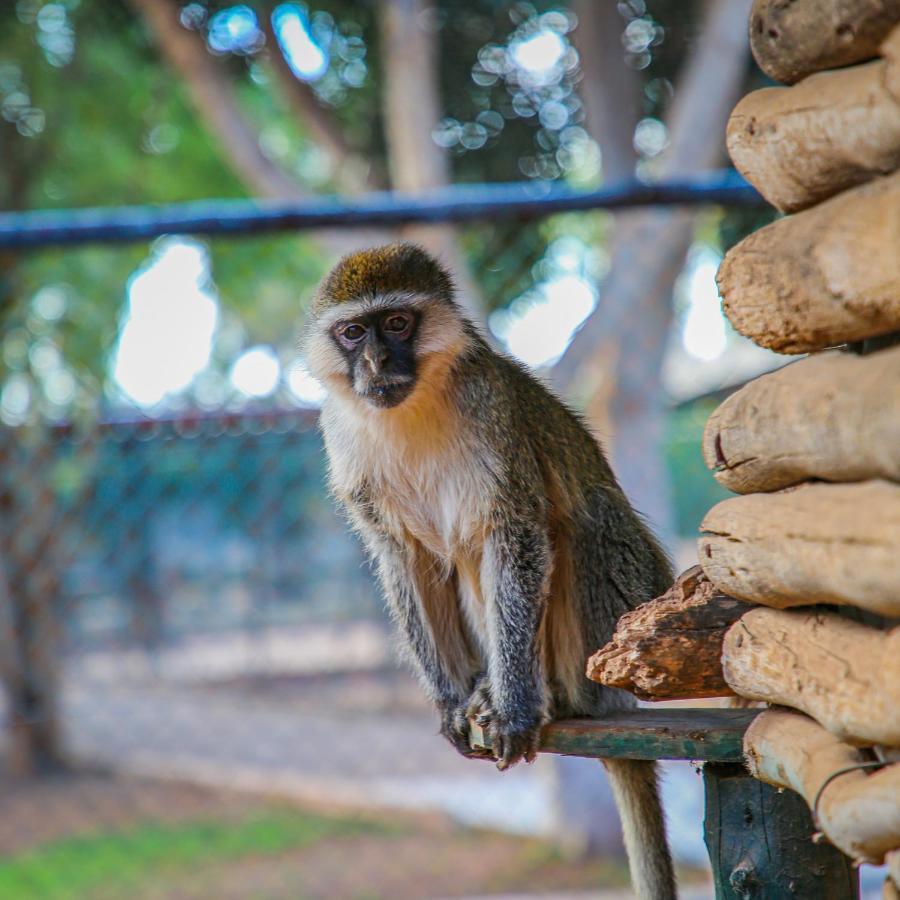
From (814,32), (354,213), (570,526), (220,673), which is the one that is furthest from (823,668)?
(220,673)

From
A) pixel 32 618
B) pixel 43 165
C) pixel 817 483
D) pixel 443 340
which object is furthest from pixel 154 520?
pixel 817 483

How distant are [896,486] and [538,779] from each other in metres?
5.65

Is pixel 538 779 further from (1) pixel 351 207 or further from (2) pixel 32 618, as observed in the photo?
(1) pixel 351 207

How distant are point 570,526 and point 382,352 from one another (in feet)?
2.10

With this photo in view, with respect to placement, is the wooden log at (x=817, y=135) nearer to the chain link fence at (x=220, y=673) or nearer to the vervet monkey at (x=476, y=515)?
the vervet monkey at (x=476, y=515)

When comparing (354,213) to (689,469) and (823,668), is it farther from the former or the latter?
(823,668)

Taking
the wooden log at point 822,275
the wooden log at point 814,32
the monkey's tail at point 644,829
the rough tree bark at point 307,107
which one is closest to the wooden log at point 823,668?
the wooden log at point 822,275

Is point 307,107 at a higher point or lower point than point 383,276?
higher

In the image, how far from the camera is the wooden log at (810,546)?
5.48ft

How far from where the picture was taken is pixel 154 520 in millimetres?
7629

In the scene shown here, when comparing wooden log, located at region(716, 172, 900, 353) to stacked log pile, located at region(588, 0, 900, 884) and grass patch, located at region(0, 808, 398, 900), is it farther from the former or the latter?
grass patch, located at region(0, 808, 398, 900)

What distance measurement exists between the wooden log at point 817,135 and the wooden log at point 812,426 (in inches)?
11.3

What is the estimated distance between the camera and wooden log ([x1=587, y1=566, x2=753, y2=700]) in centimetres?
222

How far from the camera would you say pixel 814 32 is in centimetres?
190
